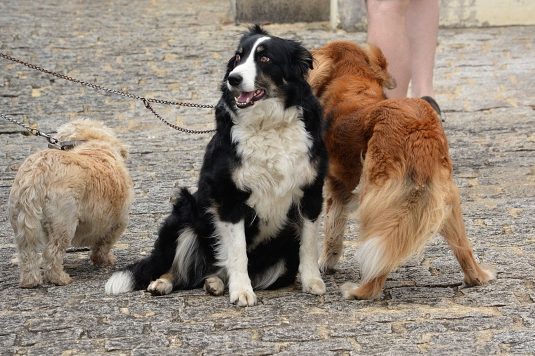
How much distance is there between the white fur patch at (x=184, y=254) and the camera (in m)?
5.48

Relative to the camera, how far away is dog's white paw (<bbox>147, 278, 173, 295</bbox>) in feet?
17.5

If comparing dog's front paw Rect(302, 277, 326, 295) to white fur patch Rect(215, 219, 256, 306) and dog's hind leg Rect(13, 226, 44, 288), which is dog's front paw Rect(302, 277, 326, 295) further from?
dog's hind leg Rect(13, 226, 44, 288)

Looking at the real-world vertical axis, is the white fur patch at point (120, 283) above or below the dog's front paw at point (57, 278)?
above

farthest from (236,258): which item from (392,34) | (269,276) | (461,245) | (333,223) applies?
(392,34)

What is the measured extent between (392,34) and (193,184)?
1927mm

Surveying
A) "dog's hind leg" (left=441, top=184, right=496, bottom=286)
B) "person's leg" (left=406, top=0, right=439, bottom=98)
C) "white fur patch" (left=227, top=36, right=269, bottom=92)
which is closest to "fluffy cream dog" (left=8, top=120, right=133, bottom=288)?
"white fur patch" (left=227, top=36, right=269, bottom=92)

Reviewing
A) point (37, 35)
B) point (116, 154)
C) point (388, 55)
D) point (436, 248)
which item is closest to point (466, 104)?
point (388, 55)

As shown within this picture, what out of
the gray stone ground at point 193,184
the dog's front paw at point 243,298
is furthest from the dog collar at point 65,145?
the dog's front paw at point 243,298

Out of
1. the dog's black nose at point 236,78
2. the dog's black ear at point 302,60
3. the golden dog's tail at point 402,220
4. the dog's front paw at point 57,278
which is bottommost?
the dog's front paw at point 57,278

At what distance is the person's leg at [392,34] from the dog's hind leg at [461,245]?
6.49 feet

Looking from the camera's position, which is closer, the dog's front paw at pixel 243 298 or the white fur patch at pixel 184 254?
the dog's front paw at pixel 243 298

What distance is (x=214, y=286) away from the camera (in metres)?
5.32

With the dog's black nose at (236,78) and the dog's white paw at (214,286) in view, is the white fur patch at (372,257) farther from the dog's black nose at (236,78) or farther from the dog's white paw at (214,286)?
the dog's black nose at (236,78)

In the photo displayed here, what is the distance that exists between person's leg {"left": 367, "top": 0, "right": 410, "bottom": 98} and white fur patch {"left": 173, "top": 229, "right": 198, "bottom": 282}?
6.87 feet
